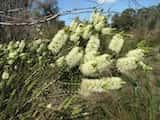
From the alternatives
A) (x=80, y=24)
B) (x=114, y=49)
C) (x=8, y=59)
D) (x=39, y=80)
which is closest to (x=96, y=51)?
(x=114, y=49)

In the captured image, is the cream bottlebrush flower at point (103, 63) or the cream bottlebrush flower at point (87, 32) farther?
the cream bottlebrush flower at point (87, 32)

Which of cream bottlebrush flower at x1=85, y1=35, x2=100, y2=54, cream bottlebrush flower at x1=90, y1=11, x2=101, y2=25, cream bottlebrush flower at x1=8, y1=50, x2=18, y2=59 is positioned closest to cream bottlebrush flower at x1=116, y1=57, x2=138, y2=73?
cream bottlebrush flower at x1=85, y1=35, x2=100, y2=54

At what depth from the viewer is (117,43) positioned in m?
1.98

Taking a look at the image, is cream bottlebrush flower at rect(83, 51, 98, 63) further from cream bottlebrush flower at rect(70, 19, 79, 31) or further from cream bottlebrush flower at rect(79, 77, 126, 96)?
cream bottlebrush flower at rect(70, 19, 79, 31)

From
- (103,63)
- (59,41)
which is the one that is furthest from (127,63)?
(59,41)

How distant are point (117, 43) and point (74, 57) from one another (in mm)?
174

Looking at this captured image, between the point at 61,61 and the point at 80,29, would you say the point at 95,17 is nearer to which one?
the point at 80,29

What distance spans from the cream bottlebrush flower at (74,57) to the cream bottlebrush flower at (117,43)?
12 centimetres

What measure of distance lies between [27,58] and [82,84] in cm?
54

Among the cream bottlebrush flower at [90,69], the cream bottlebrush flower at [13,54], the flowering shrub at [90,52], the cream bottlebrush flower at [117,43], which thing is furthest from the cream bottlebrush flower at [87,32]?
the cream bottlebrush flower at [13,54]

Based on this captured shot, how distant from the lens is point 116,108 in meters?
4.30

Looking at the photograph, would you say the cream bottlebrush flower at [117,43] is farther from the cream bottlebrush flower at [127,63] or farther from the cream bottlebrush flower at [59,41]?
the cream bottlebrush flower at [59,41]

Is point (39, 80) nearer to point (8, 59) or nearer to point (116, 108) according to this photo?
point (8, 59)

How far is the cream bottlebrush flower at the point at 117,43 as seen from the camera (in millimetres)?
1955
